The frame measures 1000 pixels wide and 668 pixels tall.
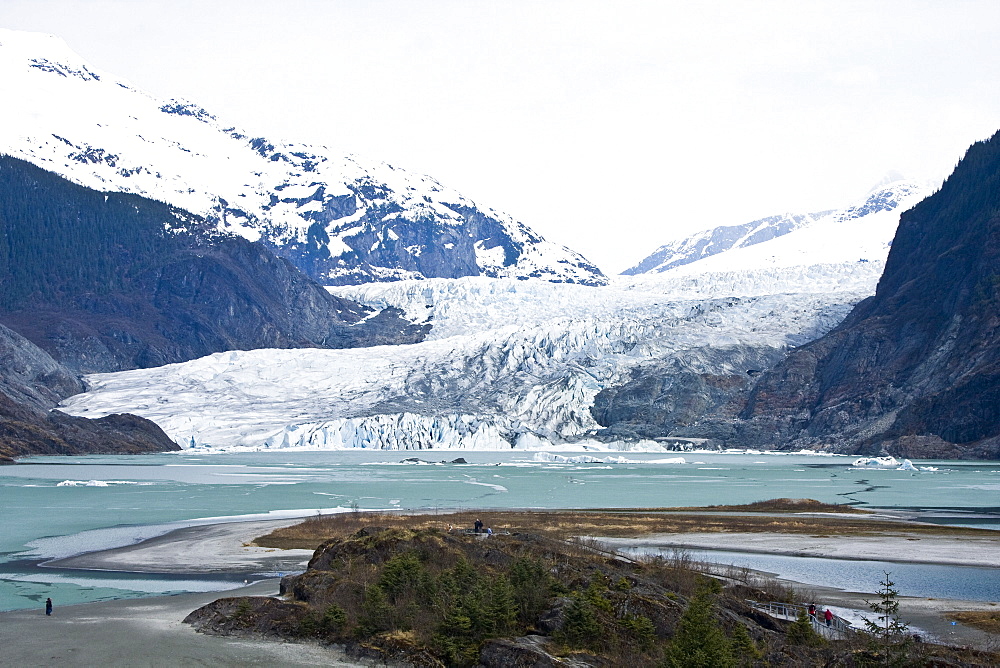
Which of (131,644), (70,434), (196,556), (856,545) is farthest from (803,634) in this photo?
(70,434)

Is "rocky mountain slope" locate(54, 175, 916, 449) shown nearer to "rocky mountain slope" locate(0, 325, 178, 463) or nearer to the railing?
"rocky mountain slope" locate(0, 325, 178, 463)

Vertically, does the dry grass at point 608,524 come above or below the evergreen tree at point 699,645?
below

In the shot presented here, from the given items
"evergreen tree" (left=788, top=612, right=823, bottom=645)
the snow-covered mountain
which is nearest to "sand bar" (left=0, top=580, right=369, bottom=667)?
"evergreen tree" (left=788, top=612, right=823, bottom=645)

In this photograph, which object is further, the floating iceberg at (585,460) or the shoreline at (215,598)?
the floating iceberg at (585,460)

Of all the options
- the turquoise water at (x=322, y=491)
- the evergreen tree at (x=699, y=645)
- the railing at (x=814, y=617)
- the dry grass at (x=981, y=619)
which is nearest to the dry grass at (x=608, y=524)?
the turquoise water at (x=322, y=491)

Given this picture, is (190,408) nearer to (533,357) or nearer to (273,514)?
(533,357)

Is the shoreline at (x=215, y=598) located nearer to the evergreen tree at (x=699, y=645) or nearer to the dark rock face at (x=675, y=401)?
the evergreen tree at (x=699, y=645)

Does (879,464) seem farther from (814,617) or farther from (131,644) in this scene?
(131,644)

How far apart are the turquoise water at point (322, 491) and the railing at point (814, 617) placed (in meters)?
16.6

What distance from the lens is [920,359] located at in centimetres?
14950

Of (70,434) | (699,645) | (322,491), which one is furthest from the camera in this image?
(70,434)

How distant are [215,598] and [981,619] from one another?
64.1 feet

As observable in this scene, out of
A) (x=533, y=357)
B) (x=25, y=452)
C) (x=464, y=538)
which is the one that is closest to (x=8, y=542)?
(x=464, y=538)

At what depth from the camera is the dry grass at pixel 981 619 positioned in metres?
25.8
